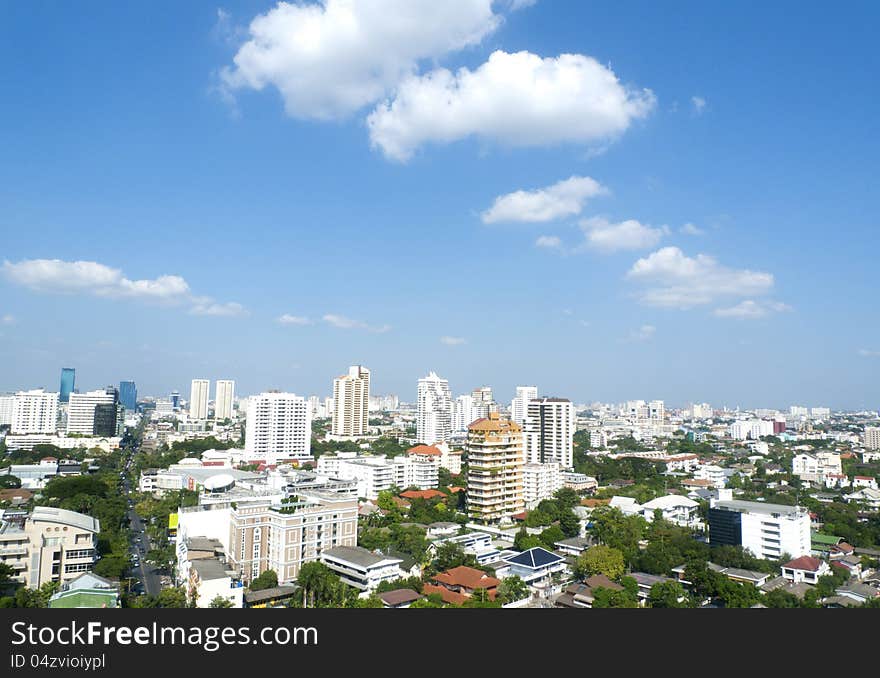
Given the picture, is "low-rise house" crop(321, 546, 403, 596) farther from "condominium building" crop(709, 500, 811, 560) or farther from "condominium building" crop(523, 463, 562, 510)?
"condominium building" crop(523, 463, 562, 510)

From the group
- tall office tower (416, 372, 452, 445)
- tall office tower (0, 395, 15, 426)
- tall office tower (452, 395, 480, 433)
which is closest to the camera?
tall office tower (416, 372, 452, 445)

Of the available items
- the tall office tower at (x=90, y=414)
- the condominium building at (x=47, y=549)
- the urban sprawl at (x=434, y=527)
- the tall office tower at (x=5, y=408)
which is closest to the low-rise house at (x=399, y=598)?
the urban sprawl at (x=434, y=527)

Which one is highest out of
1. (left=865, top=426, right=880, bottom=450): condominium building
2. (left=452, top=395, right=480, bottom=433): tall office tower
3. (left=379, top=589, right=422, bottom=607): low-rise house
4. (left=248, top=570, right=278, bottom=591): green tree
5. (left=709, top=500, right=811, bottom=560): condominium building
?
(left=452, top=395, right=480, bottom=433): tall office tower

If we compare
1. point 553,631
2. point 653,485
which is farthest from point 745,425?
point 553,631

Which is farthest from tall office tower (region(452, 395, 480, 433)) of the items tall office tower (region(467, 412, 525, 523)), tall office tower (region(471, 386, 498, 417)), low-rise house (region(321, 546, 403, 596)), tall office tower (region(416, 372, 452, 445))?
low-rise house (region(321, 546, 403, 596))

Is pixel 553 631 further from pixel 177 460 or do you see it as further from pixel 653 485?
pixel 177 460

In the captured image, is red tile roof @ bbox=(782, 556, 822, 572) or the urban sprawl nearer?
the urban sprawl

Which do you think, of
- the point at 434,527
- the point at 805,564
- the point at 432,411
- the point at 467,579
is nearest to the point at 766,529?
the point at 805,564
